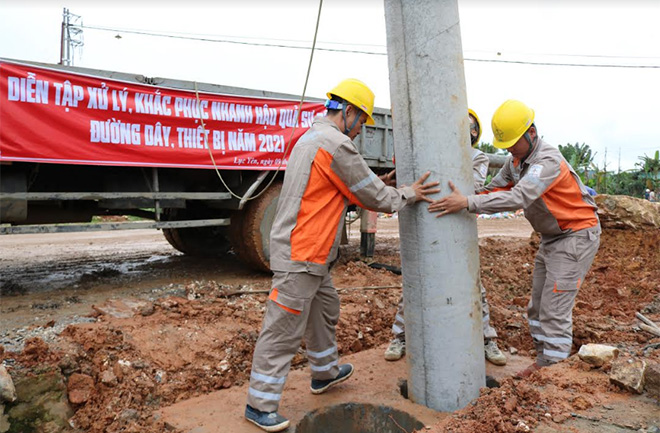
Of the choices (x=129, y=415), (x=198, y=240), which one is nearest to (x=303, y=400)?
(x=129, y=415)

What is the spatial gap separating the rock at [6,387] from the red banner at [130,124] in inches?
90.4

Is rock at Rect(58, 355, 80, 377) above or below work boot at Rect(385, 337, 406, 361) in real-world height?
above

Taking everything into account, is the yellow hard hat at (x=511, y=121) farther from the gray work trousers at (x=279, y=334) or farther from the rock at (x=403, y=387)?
the rock at (x=403, y=387)

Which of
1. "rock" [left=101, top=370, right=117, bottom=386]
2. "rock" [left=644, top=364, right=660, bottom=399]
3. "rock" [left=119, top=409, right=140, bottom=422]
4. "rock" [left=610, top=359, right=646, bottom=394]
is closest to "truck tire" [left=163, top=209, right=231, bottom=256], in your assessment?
"rock" [left=101, top=370, right=117, bottom=386]

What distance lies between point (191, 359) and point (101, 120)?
8.86 feet

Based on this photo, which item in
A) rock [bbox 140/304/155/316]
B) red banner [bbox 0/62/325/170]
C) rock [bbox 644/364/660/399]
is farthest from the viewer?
red banner [bbox 0/62/325/170]

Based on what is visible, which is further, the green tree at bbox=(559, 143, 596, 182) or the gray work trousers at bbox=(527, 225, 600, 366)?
the green tree at bbox=(559, 143, 596, 182)

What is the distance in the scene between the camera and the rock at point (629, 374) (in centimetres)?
248

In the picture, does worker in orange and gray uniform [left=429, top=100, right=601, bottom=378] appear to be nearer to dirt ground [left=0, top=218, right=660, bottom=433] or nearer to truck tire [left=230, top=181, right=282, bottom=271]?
dirt ground [left=0, top=218, right=660, bottom=433]

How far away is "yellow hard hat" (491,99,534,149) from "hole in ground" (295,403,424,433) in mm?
1945

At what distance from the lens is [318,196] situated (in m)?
2.92

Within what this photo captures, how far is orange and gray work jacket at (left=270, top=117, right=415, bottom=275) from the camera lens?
9.30 feet

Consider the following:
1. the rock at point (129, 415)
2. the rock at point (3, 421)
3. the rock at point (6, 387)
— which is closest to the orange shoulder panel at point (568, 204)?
the rock at point (129, 415)

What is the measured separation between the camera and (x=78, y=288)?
214 inches
